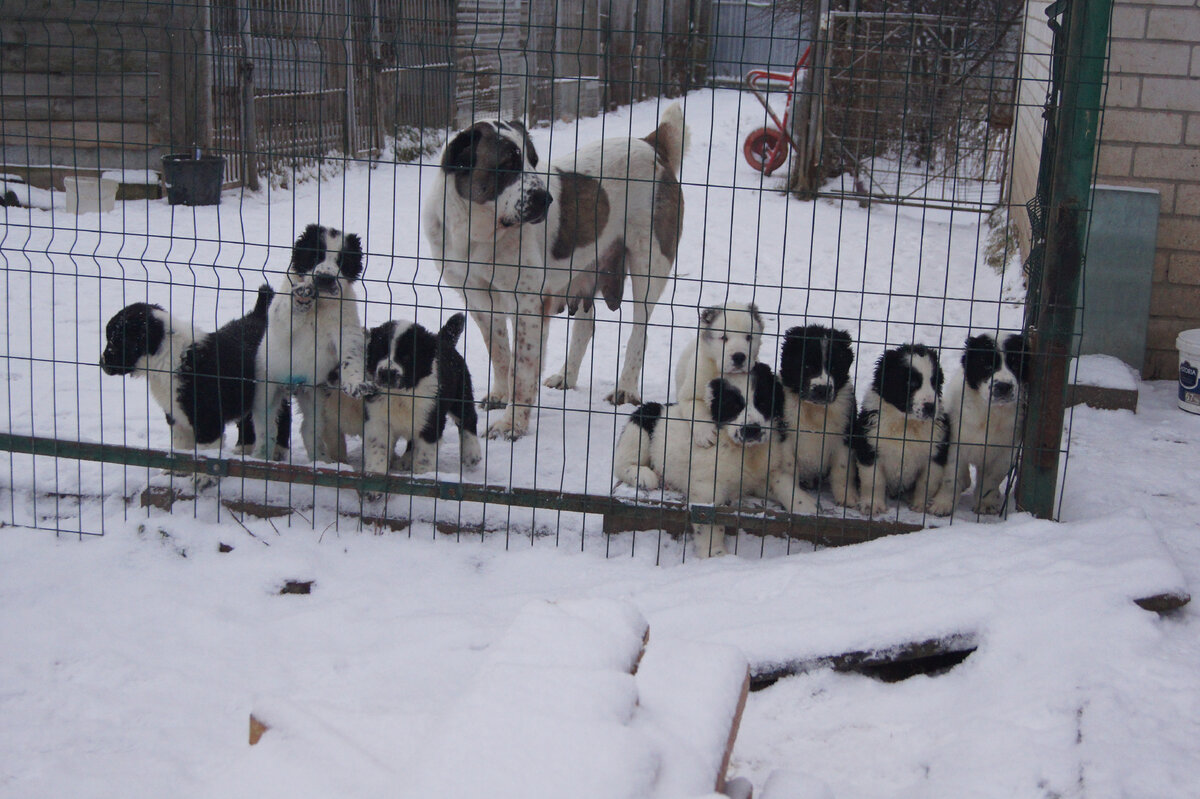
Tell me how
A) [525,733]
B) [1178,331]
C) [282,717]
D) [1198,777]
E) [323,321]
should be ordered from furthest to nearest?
[1178,331] < [323,321] < [1198,777] < [282,717] < [525,733]

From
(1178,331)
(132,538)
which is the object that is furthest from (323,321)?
(1178,331)

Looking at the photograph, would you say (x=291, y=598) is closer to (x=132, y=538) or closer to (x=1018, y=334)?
(x=132, y=538)

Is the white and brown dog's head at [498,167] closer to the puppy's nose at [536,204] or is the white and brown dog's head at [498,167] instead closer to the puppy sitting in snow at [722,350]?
the puppy's nose at [536,204]

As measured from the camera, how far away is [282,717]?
226 centimetres

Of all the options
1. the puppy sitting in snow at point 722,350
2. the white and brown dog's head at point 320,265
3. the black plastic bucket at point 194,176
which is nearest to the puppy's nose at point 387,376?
the white and brown dog's head at point 320,265

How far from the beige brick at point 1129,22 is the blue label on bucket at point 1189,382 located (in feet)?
6.91

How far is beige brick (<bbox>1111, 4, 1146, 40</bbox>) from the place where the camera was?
674 centimetres

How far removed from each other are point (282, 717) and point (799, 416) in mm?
2835

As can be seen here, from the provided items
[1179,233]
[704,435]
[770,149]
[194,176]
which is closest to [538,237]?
[704,435]

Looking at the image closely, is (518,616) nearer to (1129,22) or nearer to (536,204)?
(536,204)

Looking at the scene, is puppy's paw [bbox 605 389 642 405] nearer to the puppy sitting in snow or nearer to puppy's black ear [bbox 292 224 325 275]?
the puppy sitting in snow

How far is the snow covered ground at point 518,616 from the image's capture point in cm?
278

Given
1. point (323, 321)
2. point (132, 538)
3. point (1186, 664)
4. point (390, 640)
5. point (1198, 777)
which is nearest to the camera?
point (1198, 777)

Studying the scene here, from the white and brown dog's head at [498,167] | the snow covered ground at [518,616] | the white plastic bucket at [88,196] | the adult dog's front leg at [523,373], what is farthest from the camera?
the white plastic bucket at [88,196]
